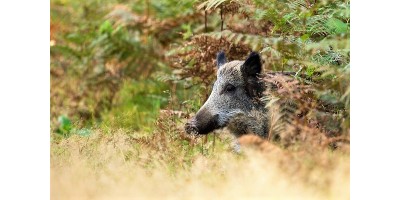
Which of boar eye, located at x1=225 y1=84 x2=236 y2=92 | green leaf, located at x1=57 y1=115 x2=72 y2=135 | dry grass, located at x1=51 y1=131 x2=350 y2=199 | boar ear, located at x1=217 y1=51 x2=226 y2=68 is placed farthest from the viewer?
green leaf, located at x1=57 y1=115 x2=72 y2=135

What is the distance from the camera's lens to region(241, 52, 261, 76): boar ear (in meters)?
4.56

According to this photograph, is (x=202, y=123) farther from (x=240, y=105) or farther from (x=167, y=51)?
(x=167, y=51)

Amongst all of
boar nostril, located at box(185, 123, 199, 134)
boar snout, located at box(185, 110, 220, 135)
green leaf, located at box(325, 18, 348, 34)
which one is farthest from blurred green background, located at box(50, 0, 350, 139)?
boar nostril, located at box(185, 123, 199, 134)

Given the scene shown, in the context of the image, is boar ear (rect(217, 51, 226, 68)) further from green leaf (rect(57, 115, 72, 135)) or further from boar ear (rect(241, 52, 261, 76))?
green leaf (rect(57, 115, 72, 135))

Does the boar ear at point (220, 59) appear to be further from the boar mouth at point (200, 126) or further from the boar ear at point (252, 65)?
the boar mouth at point (200, 126)

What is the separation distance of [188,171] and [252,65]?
76 centimetres

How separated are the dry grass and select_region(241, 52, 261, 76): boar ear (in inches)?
20.0

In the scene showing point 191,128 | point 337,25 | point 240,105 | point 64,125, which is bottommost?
point 64,125

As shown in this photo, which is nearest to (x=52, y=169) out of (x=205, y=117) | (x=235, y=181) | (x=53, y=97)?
(x=205, y=117)

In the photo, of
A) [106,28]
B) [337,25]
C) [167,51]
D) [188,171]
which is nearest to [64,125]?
[167,51]

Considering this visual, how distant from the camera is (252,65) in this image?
4.59 m

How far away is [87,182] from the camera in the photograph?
447cm

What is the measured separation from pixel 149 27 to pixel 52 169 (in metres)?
2.98
